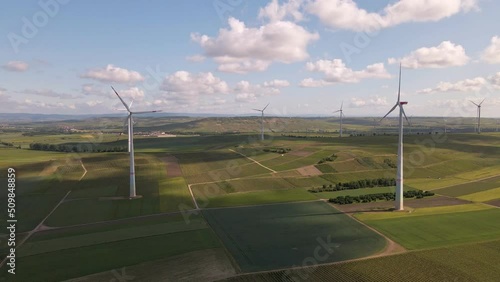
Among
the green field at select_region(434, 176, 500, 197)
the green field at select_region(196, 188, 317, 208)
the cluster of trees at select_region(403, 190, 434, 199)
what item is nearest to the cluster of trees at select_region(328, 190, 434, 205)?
the cluster of trees at select_region(403, 190, 434, 199)

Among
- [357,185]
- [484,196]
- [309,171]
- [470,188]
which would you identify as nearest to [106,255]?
[357,185]

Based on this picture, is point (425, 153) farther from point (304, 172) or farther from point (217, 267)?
point (217, 267)

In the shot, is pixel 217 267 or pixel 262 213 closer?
pixel 217 267

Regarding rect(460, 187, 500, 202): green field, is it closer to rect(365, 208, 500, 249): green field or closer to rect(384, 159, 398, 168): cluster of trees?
rect(365, 208, 500, 249): green field

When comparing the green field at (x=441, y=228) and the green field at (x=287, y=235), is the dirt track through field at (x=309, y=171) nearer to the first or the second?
the green field at (x=287, y=235)

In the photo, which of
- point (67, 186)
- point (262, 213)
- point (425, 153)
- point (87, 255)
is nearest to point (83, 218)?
point (87, 255)
